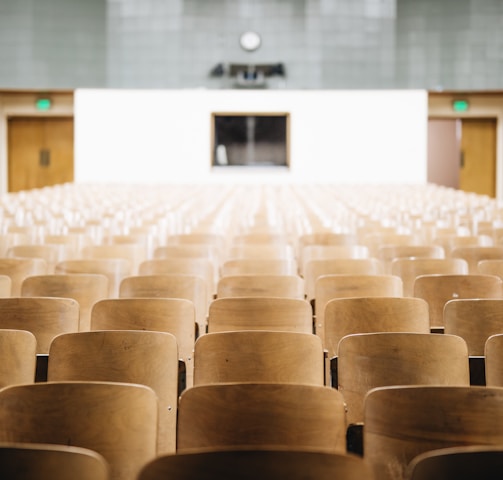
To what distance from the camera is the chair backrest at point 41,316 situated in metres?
3.31

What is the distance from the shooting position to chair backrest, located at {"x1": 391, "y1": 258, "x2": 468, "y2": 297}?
15.0ft

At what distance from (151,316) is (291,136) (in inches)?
616

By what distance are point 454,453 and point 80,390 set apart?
977 millimetres

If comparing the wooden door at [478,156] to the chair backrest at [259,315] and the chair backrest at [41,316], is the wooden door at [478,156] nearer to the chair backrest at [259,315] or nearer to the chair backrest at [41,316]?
the chair backrest at [259,315]

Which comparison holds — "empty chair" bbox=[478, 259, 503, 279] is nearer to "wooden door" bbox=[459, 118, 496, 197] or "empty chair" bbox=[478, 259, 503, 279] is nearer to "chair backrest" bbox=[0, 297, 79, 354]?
"chair backrest" bbox=[0, 297, 79, 354]

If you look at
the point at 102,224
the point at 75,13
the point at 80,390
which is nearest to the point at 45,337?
the point at 80,390

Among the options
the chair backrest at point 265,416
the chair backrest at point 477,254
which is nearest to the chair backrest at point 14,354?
the chair backrest at point 265,416

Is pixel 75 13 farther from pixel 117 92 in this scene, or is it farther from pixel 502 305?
pixel 502 305

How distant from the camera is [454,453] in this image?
1578 millimetres

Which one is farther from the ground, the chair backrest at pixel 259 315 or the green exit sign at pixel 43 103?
the green exit sign at pixel 43 103

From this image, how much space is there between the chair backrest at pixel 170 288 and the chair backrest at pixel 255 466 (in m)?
2.38

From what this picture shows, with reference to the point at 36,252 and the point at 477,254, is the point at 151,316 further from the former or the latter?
the point at 477,254

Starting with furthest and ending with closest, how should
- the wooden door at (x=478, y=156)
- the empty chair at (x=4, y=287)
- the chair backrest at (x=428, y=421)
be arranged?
the wooden door at (x=478, y=156)
the empty chair at (x=4, y=287)
the chair backrest at (x=428, y=421)

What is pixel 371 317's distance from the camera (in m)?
3.27
